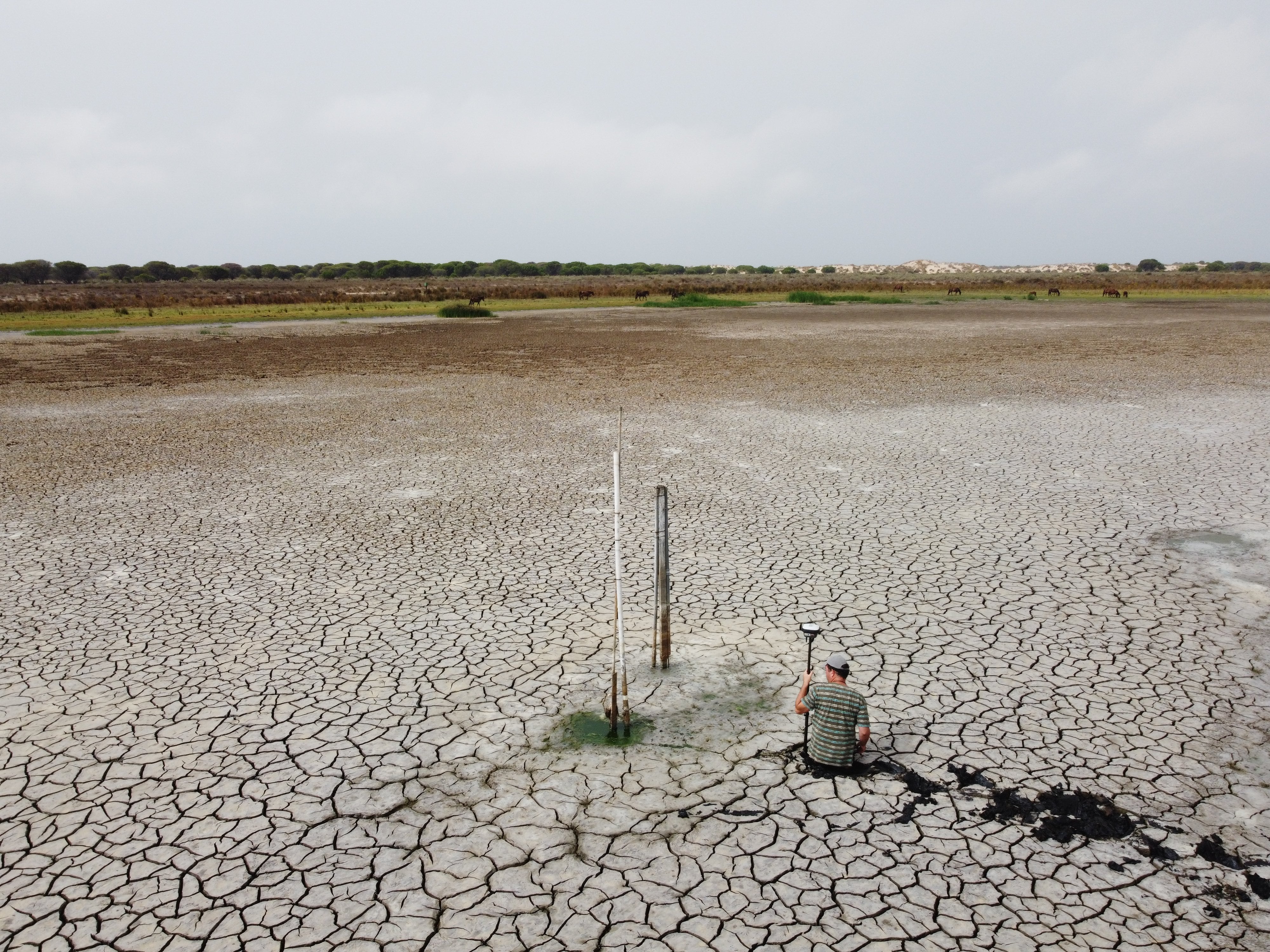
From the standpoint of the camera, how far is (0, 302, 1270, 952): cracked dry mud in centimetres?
353

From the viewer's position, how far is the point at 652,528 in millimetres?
8375

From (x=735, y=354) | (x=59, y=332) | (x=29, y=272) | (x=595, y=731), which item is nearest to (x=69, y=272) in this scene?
(x=29, y=272)

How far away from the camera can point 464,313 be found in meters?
39.4

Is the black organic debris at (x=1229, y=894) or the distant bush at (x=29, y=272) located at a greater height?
the distant bush at (x=29, y=272)

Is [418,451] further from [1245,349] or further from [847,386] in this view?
[1245,349]

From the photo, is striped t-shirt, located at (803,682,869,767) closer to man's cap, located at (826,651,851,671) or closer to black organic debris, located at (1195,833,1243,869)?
man's cap, located at (826,651,851,671)

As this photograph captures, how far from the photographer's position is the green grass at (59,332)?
101ft

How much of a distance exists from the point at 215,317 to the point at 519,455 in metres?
34.0

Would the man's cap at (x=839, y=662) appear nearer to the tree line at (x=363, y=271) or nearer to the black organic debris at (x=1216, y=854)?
the black organic debris at (x=1216, y=854)

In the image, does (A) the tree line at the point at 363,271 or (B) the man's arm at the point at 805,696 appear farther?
(A) the tree line at the point at 363,271

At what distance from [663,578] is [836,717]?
148cm

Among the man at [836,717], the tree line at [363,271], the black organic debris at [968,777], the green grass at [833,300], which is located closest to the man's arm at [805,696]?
the man at [836,717]

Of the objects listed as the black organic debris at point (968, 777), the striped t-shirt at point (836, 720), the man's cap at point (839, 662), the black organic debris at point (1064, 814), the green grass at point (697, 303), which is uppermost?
the green grass at point (697, 303)

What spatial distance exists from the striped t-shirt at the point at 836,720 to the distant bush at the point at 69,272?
111527 mm
